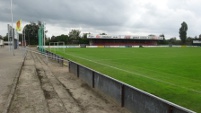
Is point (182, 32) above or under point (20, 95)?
above

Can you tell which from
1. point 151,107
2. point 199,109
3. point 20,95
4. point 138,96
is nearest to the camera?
point 151,107

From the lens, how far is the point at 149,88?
10.2 metres

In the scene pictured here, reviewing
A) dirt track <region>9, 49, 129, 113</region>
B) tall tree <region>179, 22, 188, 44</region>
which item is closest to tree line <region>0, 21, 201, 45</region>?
tall tree <region>179, 22, 188, 44</region>

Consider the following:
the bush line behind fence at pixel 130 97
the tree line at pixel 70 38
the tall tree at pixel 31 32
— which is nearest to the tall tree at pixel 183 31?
the tree line at pixel 70 38

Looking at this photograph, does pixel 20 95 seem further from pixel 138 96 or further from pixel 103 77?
pixel 138 96

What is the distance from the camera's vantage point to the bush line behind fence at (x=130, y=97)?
536 centimetres

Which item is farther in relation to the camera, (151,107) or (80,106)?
(80,106)

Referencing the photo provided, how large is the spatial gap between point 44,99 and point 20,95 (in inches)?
45.6

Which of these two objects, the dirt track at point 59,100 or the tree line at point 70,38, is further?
the tree line at point 70,38

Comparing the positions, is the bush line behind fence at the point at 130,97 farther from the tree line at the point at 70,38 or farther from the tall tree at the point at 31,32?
the tall tree at the point at 31,32

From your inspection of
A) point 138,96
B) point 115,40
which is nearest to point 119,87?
point 138,96

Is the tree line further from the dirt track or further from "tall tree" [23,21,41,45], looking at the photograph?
the dirt track

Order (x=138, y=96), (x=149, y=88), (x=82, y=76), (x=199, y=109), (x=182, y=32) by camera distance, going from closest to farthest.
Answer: (x=138, y=96)
(x=199, y=109)
(x=149, y=88)
(x=82, y=76)
(x=182, y=32)

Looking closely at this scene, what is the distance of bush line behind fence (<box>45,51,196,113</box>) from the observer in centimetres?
536
